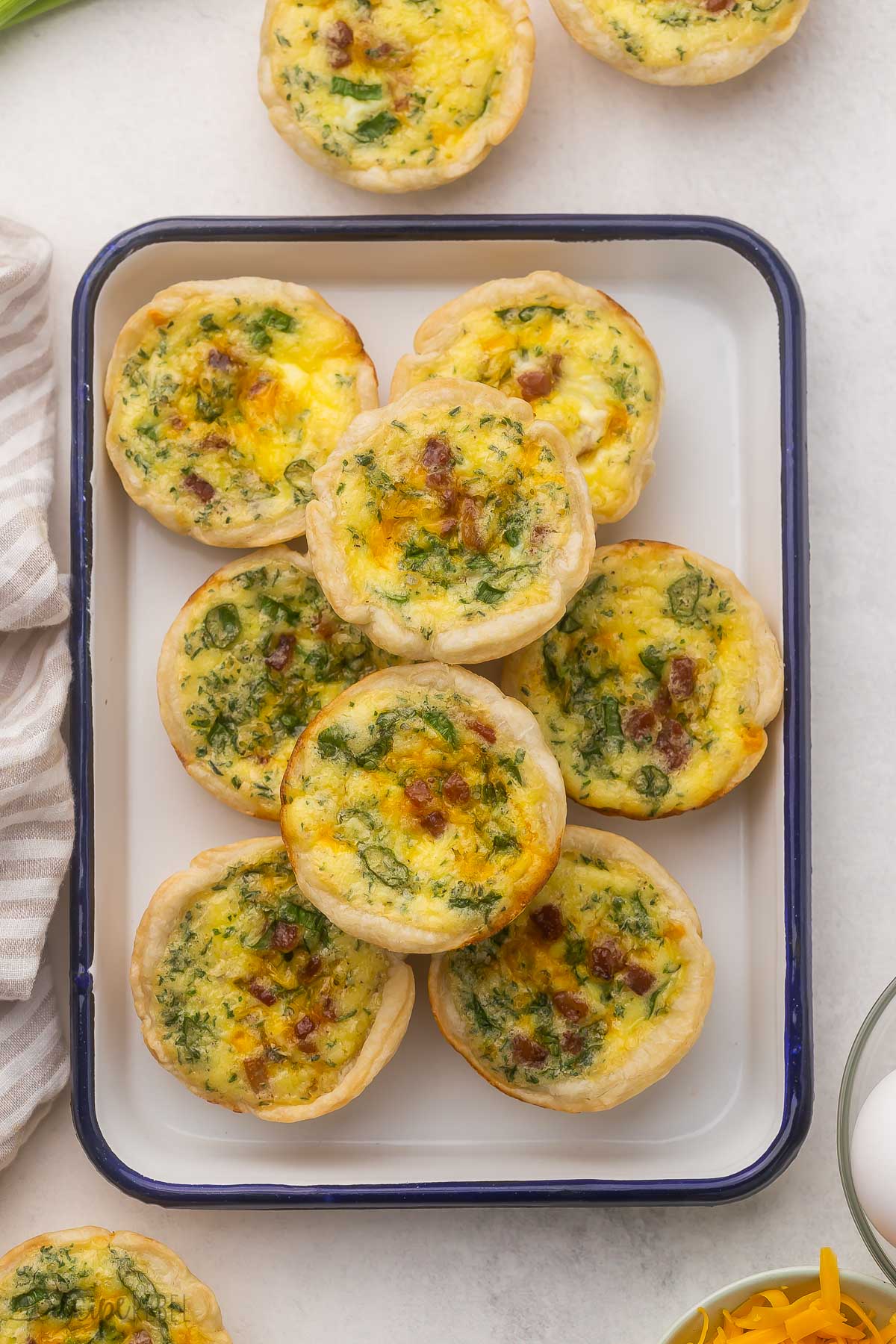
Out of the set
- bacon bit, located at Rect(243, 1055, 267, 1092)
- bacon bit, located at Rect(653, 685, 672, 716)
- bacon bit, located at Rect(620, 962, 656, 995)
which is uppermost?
bacon bit, located at Rect(653, 685, 672, 716)

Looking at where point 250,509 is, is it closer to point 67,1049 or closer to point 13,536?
point 13,536

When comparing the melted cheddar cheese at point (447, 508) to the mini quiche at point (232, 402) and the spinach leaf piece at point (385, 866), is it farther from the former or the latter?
the spinach leaf piece at point (385, 866)

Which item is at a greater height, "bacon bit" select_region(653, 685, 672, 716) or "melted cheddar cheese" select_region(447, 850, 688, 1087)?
"bacon bit" select_region(653, 685, 672, 716)

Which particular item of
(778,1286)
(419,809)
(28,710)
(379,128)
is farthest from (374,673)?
(778,1286)

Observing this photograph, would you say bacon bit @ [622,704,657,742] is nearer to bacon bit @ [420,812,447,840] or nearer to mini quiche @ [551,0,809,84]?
bacon bit @ [420,812,447,840]

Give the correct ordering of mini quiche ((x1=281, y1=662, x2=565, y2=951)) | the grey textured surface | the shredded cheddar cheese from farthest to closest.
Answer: the grey textured surface < the shredded cheddar cheese < mini quiche ((x1=281, y1=662, x2=565, y2=951))

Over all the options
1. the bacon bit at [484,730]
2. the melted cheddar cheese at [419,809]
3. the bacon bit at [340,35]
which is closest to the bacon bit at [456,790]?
the melted cheddar cheese at [419,809]

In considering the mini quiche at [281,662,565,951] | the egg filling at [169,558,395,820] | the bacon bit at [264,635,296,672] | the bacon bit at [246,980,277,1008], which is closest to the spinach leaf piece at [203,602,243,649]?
the egg filling at [169,558,395,820]

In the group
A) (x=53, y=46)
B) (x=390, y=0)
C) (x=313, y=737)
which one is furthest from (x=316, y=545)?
(x=53, y=46)
